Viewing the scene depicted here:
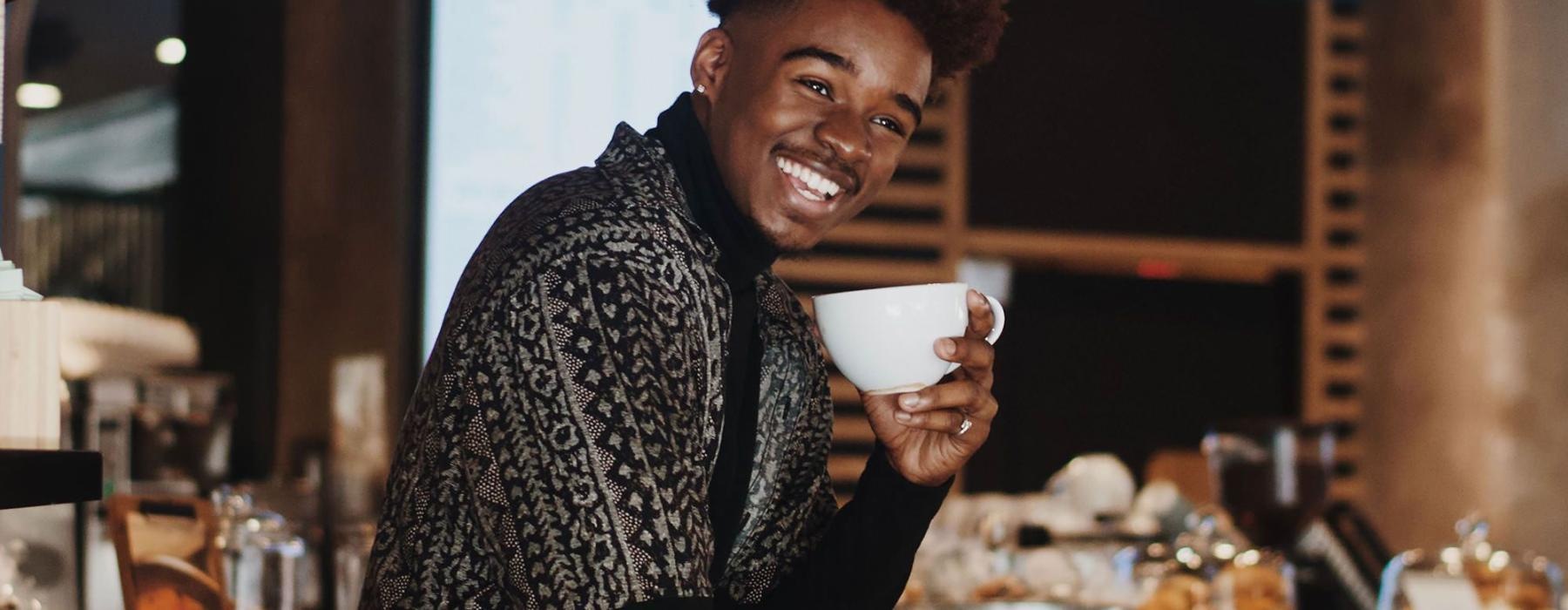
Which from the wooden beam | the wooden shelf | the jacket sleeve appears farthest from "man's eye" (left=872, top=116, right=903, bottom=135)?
the wooden beam

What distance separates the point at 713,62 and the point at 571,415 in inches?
16.5

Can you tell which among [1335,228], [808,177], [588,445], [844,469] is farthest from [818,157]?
[1335,228]

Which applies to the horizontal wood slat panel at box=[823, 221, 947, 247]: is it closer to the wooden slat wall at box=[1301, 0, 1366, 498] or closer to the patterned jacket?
the wooden slat wall at box=[1301, 0, 1366, 498]

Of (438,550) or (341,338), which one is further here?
(341,338)

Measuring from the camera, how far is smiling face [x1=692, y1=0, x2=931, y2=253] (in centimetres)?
120

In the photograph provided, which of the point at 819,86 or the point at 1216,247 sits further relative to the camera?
the point at 1216,247

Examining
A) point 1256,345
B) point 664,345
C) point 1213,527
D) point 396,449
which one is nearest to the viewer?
point 664,345

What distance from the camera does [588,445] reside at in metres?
0.93

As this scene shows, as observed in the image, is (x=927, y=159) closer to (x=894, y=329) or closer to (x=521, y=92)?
(x=521, y=92)

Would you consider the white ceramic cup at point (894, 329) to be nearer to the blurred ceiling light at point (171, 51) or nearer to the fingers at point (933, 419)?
the fingers at point (933, 419)

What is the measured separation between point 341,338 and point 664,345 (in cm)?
359

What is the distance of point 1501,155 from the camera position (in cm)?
568

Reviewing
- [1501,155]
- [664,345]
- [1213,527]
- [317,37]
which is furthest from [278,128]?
[1501,155]

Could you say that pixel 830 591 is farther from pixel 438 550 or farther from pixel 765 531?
pixel 438 550
